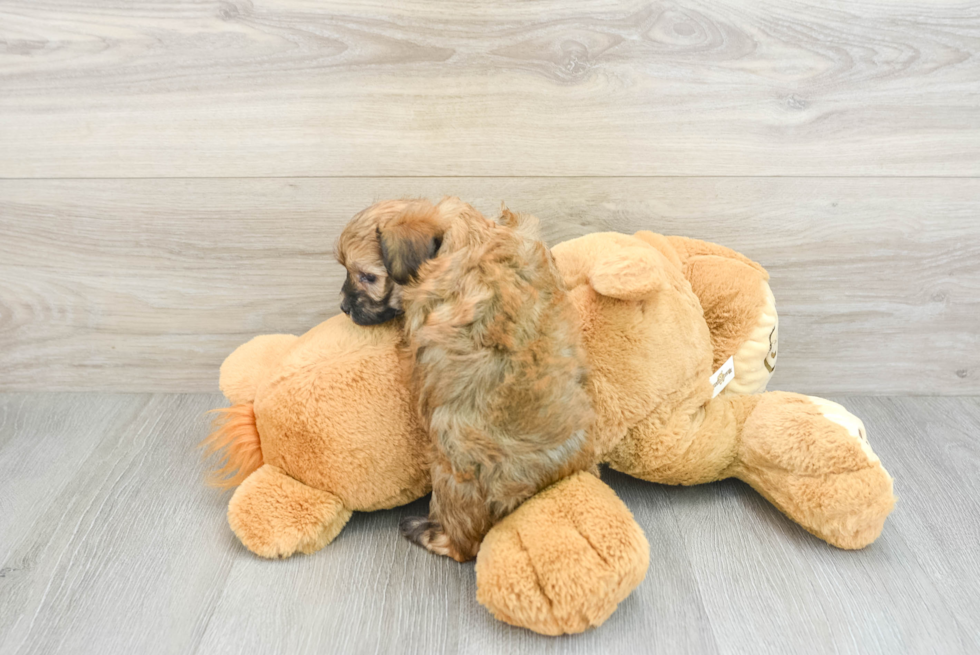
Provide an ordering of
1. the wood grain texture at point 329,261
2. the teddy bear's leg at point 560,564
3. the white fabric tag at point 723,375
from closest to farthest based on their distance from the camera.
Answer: the teddy bear's leg at point 560,564 < the white fabric tag at point 723,375 < the wood grain texture at point 329,261

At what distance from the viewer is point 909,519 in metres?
1.03

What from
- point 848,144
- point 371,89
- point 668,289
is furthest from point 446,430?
point 848,144

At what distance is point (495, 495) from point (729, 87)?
750 mm

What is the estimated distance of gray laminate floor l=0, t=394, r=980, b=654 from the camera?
0.83 metres

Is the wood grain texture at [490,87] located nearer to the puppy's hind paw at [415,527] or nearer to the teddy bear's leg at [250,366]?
the teddy bear's leg at [250,366]

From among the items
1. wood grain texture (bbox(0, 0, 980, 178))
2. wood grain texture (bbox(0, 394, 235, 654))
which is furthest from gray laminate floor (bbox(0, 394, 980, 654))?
wood grain texture (bbox(0, 0, 980, 178))

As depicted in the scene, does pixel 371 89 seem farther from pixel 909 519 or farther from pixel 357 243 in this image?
pixel 909 519

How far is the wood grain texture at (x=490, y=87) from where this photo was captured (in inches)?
42.2

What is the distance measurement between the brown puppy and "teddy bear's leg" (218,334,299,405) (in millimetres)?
260

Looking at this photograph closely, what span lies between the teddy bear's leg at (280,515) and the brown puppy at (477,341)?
181 mm

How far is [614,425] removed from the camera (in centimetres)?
97

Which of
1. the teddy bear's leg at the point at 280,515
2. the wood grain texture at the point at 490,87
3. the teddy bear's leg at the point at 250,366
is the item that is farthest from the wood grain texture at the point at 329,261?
the teddy bear's leg at the point at 280,515

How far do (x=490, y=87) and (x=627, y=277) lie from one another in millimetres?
412

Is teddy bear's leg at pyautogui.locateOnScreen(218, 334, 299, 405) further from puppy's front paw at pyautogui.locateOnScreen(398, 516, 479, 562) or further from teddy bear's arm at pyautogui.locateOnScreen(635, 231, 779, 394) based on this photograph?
teddy bear's arm at pyautogui.locateOnScreen(635, 231, 779, 394)
